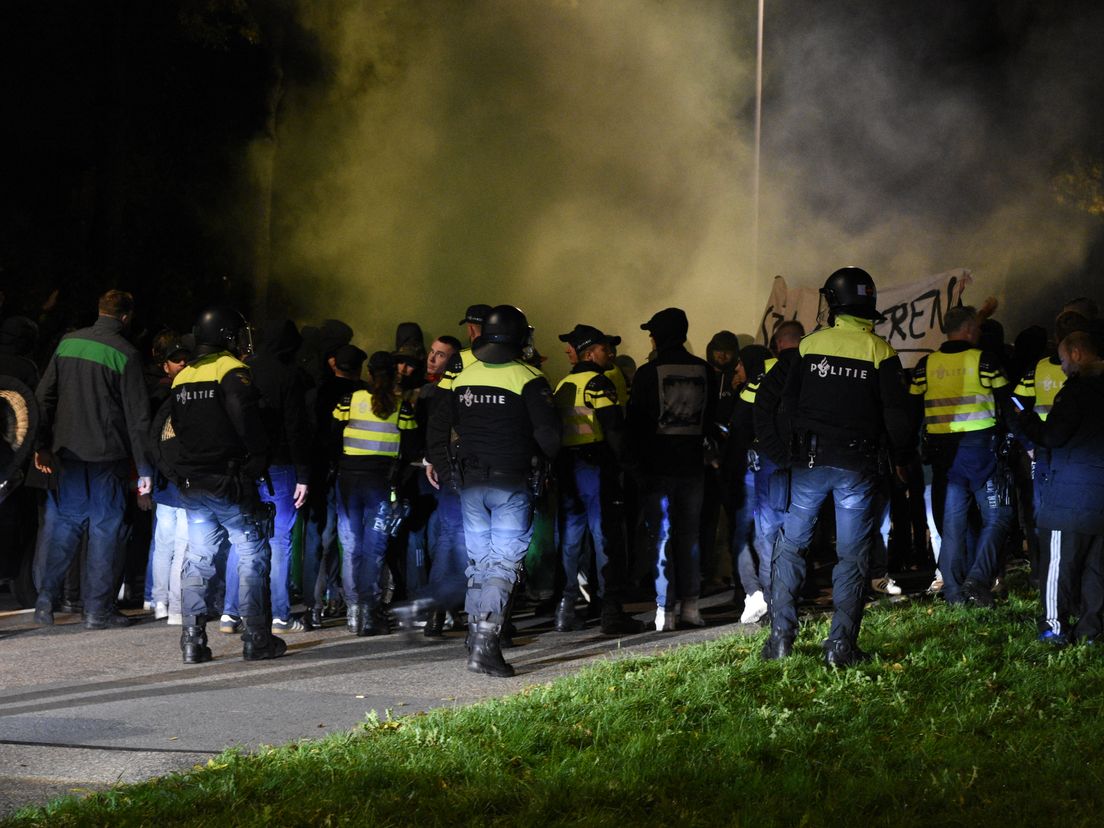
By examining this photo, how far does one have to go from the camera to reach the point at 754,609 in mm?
9422

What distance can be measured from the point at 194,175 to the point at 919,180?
31.7 feet

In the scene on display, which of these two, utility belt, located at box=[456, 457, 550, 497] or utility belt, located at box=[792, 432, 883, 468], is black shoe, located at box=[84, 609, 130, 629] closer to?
utility belt, located at box=[456, 457, 550, 497]

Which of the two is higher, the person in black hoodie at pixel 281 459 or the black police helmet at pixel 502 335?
the black police helmet at pixel 502 335

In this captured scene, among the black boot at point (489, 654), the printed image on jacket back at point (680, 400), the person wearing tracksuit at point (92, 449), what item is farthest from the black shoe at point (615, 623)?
the person wearing tracksuit at point (92, 449)

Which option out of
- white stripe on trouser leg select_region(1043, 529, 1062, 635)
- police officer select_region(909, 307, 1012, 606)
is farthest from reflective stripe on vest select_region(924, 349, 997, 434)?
white stripe on trouser leg select_region(1043, 529, 1062, 635)

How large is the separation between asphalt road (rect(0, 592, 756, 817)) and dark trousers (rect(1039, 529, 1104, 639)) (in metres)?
1.87

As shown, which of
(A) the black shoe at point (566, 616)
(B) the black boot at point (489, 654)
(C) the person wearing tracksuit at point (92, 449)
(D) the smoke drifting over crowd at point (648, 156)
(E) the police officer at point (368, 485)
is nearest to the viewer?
(B) the black boot at point (489, 654)

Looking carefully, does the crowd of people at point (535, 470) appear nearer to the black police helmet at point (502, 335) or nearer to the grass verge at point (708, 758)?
the black police helmet at point (502, 335)

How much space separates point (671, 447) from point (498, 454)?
6.05 feet

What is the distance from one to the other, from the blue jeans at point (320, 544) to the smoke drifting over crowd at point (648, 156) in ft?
30.6

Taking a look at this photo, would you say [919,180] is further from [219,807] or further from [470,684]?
[219,807]

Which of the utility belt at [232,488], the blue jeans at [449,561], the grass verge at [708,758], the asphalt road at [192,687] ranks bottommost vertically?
the asphalt road at [192,687]

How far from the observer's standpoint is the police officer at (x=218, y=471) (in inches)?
315

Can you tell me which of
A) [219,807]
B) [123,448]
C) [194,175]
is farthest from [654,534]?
[194,175]
